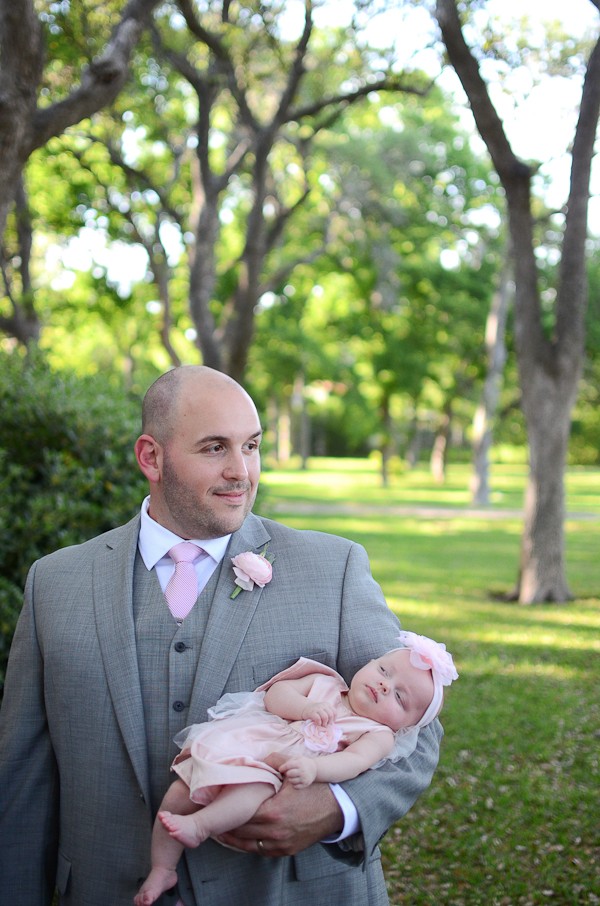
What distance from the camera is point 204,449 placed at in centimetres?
271

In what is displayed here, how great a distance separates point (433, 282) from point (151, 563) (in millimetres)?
34127

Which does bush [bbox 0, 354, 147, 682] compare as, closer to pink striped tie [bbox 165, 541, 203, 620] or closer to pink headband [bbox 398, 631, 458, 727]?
pink striped tie [bbox 165, 541, 203, 620]

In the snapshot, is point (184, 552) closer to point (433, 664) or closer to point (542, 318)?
point (433, 664)

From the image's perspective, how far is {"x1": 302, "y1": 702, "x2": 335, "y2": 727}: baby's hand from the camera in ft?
8.05

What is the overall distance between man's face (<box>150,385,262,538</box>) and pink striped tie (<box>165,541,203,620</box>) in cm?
8

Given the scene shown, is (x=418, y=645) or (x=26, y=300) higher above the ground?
(x=26, y=300)

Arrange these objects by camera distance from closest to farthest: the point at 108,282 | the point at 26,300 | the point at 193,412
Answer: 1. the point at 193,412
2. the point at 26,300
3. the point at 108,282

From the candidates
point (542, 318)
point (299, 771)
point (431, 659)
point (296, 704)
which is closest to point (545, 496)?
point (542, 318)

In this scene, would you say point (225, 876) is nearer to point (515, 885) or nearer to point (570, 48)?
point (515, 885)

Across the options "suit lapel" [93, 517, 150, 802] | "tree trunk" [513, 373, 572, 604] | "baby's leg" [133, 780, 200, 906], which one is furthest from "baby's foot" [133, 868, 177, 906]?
"tree trunk" [513, 373, 572, 604]

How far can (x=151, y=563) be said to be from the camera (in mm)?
2799

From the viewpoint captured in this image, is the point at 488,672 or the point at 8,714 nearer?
the point at 8,714

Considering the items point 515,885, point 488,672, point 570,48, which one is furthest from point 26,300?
point 515,885

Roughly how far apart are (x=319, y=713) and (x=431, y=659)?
14.5 inches
